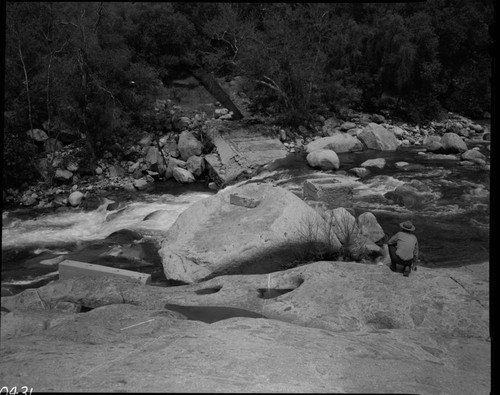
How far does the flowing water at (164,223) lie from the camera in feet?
24.3

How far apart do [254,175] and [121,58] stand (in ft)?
17.4

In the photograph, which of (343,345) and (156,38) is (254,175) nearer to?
(156,38)

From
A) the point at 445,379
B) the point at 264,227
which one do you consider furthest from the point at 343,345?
the point at 264,227

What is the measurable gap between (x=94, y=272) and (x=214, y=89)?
43.2ft

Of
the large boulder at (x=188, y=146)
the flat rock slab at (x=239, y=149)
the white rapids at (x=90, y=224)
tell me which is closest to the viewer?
the white rapids at (x=90, y=224)

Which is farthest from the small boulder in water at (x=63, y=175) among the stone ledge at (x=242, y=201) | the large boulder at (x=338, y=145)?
the large boulder at (x=338, y=145)

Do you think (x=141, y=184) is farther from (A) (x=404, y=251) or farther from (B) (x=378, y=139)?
(A) (x=404, y=251)

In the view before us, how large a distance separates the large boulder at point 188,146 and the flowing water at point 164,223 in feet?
5.10

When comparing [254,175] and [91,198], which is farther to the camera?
[254,175]

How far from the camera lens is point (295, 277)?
5230mm

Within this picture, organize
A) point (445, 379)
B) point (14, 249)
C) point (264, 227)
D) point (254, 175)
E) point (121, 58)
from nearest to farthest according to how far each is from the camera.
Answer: point (445, 379), point (264, 227), point (14, 249), point (254, 175), point (121, 58)

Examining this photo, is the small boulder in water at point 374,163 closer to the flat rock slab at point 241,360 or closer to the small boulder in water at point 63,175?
the small boulder in water at point 63,175

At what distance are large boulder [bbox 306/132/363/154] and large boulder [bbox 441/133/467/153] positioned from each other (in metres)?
2.34

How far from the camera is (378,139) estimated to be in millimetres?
14352
